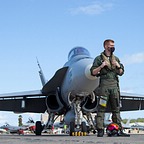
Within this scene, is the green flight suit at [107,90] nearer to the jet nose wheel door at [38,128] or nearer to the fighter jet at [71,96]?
the fighter jet at [71,96]

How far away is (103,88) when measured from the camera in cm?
700

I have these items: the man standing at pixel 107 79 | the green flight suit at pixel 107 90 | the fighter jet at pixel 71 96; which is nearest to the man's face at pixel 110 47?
the man standing at pixel 107 79

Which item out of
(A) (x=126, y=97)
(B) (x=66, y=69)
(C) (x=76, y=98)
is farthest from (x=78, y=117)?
(A) (x=126, y=97)

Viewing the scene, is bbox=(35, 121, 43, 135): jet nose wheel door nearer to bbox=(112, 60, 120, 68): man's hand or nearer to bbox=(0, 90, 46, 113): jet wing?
bbox=(0, 90, 46, 113): jet wing

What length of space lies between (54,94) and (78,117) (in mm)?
2851

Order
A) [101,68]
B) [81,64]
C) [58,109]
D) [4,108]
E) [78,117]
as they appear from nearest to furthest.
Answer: [101,68] → [81,64] → [78,117] → [58,109] → [4,108]

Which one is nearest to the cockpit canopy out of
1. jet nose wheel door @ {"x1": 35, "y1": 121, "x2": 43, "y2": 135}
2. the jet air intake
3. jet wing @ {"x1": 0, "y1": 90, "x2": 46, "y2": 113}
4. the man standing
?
the jet air intake

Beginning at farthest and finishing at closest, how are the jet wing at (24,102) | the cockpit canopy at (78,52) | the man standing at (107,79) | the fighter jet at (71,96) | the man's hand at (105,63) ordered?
the jet wing at (24,102), the cockpit canopy at (78,52), the fighter jet at (71,96), the man standing at (107,79), the man's hand at (105,63)

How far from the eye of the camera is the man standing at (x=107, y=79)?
6.96 m

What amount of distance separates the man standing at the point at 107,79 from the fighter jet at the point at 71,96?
4120 millimetres

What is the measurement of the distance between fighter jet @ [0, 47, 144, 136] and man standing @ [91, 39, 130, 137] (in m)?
4.12

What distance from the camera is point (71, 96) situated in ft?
44.9

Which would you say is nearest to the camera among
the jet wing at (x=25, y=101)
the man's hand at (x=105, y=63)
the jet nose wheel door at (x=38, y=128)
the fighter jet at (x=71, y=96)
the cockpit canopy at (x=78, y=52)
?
the man's hand at (x=105, y=63)

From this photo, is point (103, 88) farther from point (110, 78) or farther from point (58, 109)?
point (58, 109)
